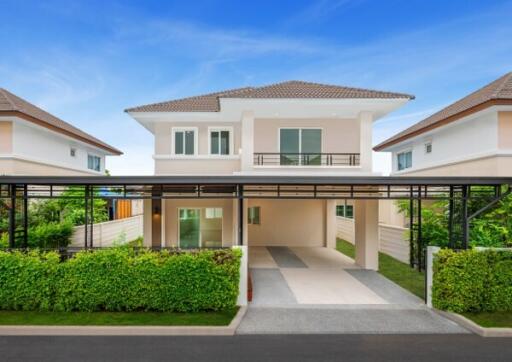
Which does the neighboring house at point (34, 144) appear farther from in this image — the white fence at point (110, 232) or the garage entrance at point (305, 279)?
the garage entrance at point (305, 279)

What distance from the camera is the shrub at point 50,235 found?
484 inches

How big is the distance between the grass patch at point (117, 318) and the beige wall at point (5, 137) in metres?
8.37

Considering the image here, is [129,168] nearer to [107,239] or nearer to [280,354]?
[107,239]

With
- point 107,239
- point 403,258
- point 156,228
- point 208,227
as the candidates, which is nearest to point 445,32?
point 403,258

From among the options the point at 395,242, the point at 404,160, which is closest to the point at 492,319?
the point at 395,242

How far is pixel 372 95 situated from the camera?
454 inches

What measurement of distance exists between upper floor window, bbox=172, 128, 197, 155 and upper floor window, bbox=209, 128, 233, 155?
2.61 feet

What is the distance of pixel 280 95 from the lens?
38.2 ft

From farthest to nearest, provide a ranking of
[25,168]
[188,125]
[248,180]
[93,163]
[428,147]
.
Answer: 1. [93,163]
2. [428,147]
3. [188,125]
4. [25,168]
5. [248,180]

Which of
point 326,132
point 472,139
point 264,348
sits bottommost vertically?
point 264,348

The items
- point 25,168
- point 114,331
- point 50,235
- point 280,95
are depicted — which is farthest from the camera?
point 25,168

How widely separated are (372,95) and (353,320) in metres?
8.43

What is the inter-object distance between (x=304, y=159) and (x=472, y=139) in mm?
7382

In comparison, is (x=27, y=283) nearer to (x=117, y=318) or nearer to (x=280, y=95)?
(x=117, y=318)
